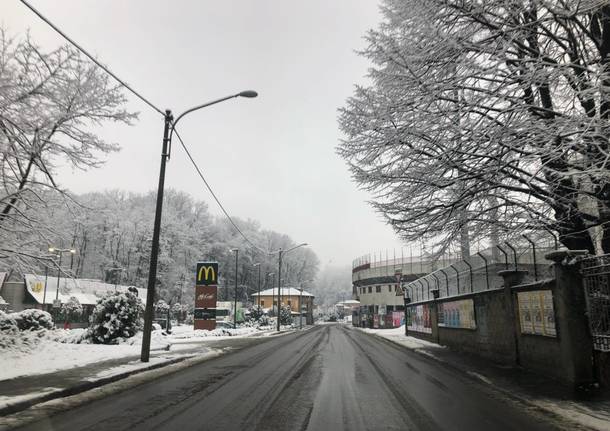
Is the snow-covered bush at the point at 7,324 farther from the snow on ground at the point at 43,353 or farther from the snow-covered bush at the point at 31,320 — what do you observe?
the snow-covered bush at the point at 31,320

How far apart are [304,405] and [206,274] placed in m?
24.0

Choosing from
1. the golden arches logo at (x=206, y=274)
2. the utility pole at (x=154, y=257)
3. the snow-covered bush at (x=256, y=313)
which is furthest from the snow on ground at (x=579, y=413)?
the snow-covered bush at (x=256, y=313)

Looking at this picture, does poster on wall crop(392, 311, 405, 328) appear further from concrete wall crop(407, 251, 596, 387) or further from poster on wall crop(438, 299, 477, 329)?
concrete wall crop(407, 251, 596, 387)

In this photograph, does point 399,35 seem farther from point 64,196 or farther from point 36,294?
point 36,294

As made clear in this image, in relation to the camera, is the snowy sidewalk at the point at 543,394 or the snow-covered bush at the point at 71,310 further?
the snow-covered bush at the point at 71,310

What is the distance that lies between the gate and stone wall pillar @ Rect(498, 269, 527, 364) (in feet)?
12.3

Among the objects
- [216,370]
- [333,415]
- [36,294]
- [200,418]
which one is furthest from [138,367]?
[36,294]

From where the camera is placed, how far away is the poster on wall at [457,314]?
17.0 meters

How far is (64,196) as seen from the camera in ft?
45.0

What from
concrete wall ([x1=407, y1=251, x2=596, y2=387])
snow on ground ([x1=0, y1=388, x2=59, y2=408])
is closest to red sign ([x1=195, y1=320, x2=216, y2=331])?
concrete wall ([x1=407, y1=251, x2=596, y2=387])

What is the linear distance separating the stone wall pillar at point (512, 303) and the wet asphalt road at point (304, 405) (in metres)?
2.30

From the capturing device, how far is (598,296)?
840cm

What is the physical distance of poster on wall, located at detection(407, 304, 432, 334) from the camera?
26034 mm

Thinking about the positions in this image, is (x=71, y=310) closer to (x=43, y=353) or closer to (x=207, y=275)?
(x=207, y=275)
